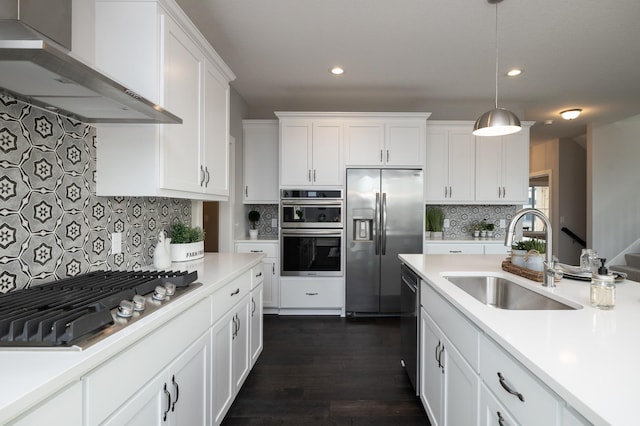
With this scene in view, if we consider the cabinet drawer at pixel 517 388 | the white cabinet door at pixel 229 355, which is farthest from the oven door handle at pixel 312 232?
the cabinet drawer at pixel 517 388

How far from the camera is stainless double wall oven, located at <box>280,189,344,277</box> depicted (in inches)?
153

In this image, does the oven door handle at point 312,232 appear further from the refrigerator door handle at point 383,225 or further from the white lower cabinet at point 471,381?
the white lower cabinet at point 471,381

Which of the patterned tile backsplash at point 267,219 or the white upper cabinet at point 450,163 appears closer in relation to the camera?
the white upper cabinet at point 450,163

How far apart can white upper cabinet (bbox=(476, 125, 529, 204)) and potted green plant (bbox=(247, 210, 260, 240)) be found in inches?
118

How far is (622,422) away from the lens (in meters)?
0.57

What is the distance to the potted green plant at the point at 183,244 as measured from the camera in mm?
2217

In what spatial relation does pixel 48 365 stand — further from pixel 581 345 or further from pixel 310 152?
pixel 310 152

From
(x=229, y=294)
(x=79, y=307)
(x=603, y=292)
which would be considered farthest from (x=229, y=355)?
(x=603, y=292)

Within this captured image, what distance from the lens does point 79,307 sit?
1040mm

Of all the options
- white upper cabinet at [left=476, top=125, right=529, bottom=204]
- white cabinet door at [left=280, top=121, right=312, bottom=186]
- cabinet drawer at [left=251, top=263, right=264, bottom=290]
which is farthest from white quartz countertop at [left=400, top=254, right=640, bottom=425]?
white upper cabinet at [left=476, top=125, right=529, bottom=204]

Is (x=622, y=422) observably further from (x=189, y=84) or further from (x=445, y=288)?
(x=189, y=84)

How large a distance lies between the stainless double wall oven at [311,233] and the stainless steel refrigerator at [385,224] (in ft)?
0.64

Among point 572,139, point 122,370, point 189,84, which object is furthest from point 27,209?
point 572,139

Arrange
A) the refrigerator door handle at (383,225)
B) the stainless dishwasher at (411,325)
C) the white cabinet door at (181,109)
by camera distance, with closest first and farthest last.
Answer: the white cabinet door at (181,109)
the stainless dishwasher at (411,325)
the refrigerator door handle at (383,225)
